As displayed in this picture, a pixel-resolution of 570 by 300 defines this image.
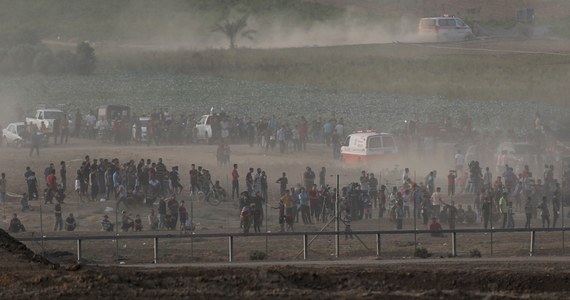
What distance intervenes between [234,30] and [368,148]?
150 feet

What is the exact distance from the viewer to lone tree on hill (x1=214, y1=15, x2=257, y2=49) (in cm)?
9131

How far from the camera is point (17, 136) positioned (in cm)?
5428

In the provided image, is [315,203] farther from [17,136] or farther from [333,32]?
[333,32]

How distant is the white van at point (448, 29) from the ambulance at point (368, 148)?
34.4 metres

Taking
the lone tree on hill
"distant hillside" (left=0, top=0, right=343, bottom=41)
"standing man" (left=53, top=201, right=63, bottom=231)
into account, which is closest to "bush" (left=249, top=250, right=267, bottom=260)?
"standing man" (left=53, top=201, right=63, bottom=231)

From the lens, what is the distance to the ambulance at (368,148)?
155 feet

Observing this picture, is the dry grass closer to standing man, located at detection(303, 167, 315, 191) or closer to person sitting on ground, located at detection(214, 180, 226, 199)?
standing man, located at detection(303, 167, 315, 191)

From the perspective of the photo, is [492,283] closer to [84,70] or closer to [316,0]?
[84,70]

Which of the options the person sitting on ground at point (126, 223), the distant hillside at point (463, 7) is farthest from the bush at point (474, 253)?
the distant hillside at point (463, 7)

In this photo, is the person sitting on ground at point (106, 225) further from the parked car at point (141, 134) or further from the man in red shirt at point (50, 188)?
the parked car at point (141, 134)

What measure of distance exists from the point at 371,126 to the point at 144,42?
4190 cm

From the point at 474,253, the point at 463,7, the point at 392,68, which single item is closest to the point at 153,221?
the point at 474,253

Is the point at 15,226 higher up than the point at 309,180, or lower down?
lower down

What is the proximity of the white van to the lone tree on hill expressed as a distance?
14.1m
